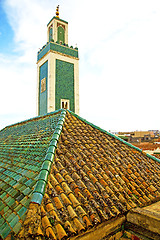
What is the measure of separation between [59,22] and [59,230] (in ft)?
48.5

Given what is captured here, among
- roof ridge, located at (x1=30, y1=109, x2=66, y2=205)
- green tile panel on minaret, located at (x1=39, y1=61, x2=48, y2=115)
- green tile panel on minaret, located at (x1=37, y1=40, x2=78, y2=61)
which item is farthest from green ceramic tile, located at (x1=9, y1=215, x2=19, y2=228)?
green tile panel on minaret, located at (x1=37, y1=40, x2=78, y2=61)

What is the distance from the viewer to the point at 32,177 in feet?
11.4

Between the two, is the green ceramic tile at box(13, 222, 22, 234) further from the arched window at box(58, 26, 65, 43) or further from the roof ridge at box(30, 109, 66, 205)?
the arched window at box(58, 26, 65, 43)

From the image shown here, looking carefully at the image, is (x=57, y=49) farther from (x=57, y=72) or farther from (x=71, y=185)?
(x=71, y=185)

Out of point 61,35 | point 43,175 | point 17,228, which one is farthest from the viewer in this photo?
point 61,35

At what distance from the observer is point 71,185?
11.3 ft

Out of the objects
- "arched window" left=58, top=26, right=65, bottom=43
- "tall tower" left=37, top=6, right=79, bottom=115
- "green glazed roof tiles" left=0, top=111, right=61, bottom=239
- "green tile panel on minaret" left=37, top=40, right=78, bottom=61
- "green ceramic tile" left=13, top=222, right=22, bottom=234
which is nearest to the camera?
"green ceramic tile" left=13, top=222, right=22, bottom=234

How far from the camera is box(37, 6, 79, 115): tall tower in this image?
39.7 feet

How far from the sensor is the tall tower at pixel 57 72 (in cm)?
1211

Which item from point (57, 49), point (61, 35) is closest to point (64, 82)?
point (57, 49)

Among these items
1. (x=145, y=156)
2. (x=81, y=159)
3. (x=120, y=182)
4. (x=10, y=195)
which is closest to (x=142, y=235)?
(x=120, y=182)

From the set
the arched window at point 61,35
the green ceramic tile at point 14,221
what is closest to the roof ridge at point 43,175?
the green ceramic tile at point 14,221

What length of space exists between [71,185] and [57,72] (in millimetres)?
10394

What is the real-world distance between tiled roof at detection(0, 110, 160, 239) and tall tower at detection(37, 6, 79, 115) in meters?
6.71
